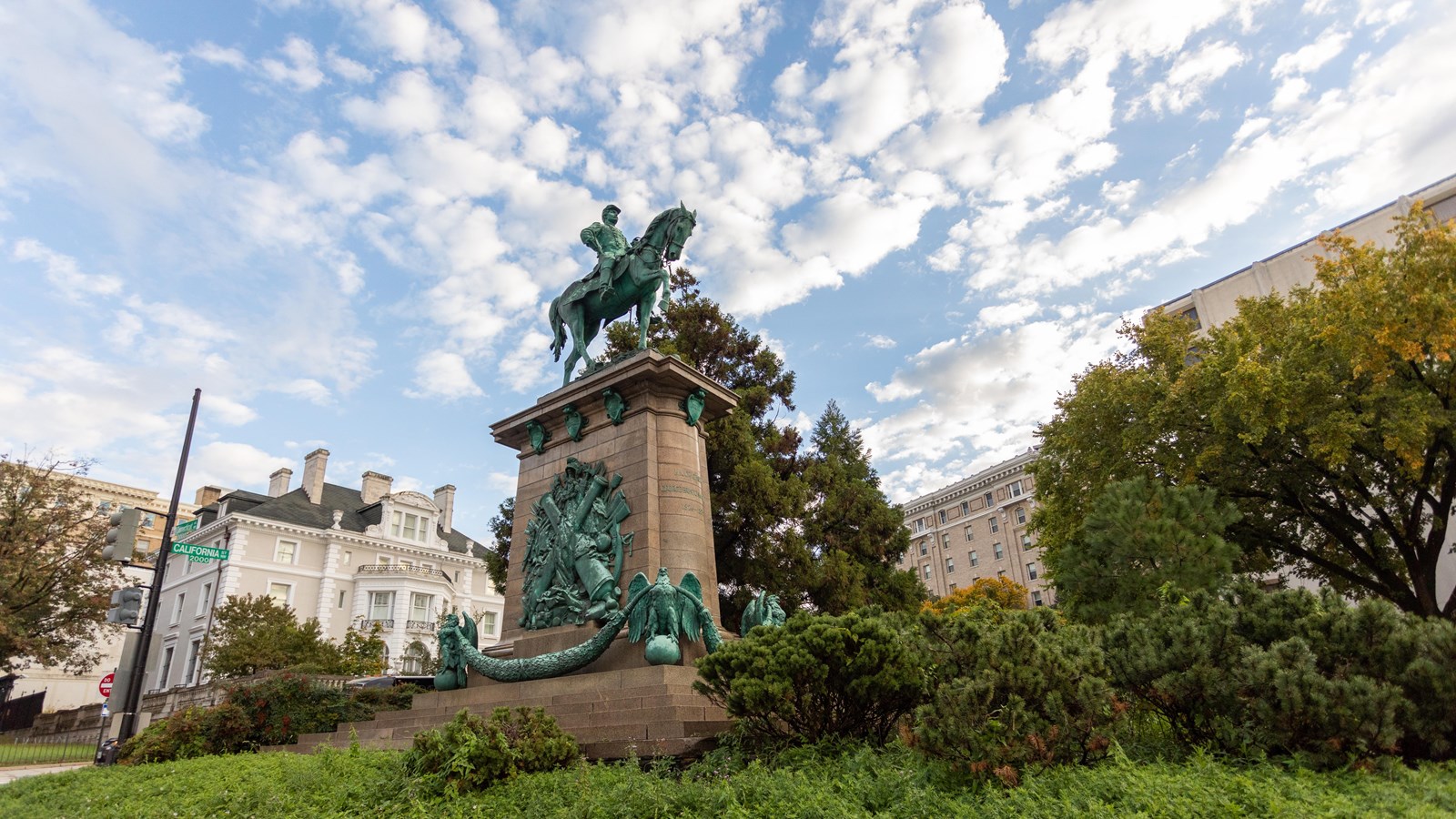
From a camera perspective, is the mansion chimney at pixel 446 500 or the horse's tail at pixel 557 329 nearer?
the horse's tail at pixel 557 329

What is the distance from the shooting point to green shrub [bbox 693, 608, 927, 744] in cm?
804

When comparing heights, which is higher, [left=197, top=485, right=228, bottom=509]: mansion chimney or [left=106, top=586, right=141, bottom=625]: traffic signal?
[left=197, top=485, right=228, bottom=509]: mansion chimney

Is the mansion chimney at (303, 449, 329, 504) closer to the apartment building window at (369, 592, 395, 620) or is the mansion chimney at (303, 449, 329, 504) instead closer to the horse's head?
the apartment building window at (369, 592, 395, 620)

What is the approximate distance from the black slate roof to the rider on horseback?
119ft

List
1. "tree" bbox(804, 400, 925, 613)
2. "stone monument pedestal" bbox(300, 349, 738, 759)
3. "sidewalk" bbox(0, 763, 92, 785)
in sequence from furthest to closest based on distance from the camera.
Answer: "tree" bbox(804, 400, 925, 613) → "sidewalk" bbox(0, 763, 92, 785) → "stone monument pedestal" bbox(300, 349, 738, 759)

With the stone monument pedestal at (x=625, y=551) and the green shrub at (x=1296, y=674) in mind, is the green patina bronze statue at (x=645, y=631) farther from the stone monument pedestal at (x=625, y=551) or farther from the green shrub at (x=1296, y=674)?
the green shrub at (x=1296, y=674)

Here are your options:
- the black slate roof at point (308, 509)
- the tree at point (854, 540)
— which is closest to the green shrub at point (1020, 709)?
the tree at point (854, 540)

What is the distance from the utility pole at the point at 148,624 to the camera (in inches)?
515

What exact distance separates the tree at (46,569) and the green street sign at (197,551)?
18758 mm

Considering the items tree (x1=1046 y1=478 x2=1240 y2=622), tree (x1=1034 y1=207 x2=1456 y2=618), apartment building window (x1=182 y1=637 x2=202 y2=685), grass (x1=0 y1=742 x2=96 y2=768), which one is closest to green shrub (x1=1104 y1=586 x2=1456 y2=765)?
tree (x1=1046 y1=478 x2=1240 y2=622)

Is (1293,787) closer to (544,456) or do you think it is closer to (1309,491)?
(544,456)

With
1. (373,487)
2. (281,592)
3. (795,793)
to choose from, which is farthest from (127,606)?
(373,487)

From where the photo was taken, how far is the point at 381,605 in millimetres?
47688

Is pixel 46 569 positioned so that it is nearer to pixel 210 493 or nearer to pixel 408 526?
pixel 408 526
